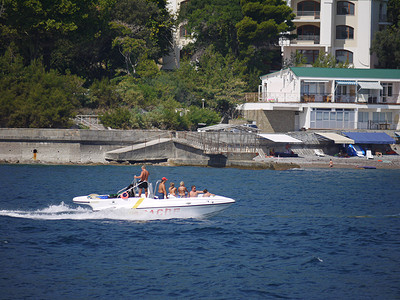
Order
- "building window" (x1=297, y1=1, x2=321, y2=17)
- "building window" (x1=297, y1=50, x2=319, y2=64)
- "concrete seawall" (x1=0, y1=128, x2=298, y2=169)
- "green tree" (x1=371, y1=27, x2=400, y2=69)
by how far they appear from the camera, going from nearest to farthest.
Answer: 1. "concrete seawall" (x1=0, y1=128, x2=298, y2=169)
2. "green tree" (x1=371, y1=27, x2=400, y2=69)
3. "building window" (x1=297, y1=1, x2=321, y2=17)
4. "building window" (x1=297, y1=50, x2=319, y2=64)

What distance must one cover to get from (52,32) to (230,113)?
19.9 metres

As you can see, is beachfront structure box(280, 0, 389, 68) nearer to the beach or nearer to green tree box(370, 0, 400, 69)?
green tree box(370, 0, 400, 69)

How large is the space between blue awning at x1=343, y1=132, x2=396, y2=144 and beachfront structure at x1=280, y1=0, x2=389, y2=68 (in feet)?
62.5

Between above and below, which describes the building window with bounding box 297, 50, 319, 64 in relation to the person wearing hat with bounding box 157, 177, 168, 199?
above

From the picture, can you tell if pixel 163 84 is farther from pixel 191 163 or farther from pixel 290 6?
pixel 290 6

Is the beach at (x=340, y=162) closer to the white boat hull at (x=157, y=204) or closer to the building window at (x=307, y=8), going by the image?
the white boat hull at (x=157, y=204)

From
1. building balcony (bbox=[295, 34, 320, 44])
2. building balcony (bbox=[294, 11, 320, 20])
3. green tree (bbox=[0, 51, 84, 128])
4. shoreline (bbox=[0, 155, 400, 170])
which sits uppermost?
building balcony (bbox=[294, 11, 320, 20])

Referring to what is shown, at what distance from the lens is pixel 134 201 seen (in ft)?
78.2

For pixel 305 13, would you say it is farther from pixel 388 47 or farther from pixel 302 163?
pixel 302 163

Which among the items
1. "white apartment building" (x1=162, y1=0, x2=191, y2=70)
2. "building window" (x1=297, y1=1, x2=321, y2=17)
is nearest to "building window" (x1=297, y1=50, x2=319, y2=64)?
"building window" (x1=297, y1=1, x2=321, y2=17)

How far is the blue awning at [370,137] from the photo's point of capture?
160 feet

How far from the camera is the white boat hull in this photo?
23844 millimetres

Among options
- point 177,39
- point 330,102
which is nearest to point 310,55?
point 330,102

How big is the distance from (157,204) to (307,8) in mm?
50579
